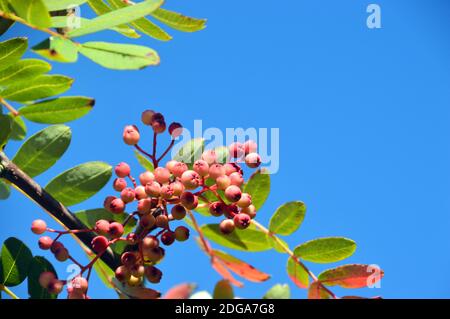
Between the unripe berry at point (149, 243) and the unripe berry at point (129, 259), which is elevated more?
the unripe berry at point (149, 243)

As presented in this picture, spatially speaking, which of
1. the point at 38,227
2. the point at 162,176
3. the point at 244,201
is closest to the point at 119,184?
the point at 162,176

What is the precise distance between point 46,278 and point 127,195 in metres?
→ 0.31

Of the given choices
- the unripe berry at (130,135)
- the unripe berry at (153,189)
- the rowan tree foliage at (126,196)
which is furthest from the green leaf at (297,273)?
the unripe berry at (130,135)

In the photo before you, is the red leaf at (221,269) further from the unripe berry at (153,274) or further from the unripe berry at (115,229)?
the unripe berry at (115,229)

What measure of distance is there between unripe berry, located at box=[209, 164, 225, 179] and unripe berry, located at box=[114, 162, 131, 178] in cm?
25

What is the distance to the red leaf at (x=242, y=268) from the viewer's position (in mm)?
1983

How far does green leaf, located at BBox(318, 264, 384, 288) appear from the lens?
1948 mm

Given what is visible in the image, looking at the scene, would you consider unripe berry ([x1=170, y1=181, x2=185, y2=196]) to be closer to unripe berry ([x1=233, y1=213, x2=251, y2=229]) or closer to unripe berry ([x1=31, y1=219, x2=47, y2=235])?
unripe berry ([x1=233, y1=213, x2=251, y2=229])

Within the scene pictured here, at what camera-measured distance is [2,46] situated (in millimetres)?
1875

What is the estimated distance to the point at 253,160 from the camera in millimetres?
2105

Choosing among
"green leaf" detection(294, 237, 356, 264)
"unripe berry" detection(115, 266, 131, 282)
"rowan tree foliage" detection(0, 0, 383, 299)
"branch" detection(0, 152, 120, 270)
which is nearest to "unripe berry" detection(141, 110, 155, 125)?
"rowan tree foliage" detection(0, 0, 383, 299)

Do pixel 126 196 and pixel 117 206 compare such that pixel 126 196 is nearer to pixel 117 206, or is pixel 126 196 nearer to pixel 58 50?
pixel 117 206
